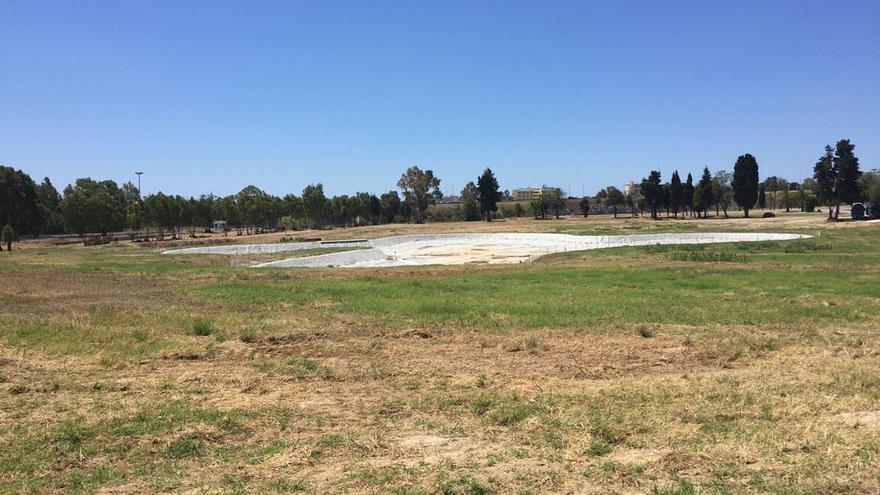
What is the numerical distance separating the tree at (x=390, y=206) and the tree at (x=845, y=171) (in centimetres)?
9935

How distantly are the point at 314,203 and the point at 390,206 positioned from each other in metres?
34.7

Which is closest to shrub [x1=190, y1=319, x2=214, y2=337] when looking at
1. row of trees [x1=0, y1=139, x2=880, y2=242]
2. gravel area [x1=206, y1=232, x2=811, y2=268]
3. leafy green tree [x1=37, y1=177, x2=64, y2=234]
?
gravel area [x1=206, y1=232, x2=811, y2=268]

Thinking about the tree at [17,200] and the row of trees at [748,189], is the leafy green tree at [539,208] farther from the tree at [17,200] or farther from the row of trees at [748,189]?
the tree at [17,200]

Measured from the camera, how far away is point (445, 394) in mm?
9930

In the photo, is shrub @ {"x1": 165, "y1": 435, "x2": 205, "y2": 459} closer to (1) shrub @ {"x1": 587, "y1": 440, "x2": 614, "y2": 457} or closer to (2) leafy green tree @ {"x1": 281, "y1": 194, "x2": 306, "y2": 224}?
(1) shrub @ {"x1": 587, "y1": 440, "x2": 614, "y2": 457}

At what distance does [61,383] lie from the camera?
10523 millimetres

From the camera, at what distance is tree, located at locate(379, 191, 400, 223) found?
6268 inches

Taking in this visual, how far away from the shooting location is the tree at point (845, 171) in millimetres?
91125

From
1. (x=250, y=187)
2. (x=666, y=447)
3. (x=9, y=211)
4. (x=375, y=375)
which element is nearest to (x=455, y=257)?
(x=375, y=375)

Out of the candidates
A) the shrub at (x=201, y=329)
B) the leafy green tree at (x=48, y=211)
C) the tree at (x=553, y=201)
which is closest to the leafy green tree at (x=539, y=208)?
the tree at (x=553, y=201)

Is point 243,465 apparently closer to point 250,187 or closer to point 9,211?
point 9,211

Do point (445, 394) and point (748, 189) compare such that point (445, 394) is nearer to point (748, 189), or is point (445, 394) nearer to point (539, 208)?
point (748, 189)

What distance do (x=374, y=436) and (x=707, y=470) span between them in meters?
3.95

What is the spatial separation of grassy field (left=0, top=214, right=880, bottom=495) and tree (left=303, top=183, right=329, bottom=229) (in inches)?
4249
